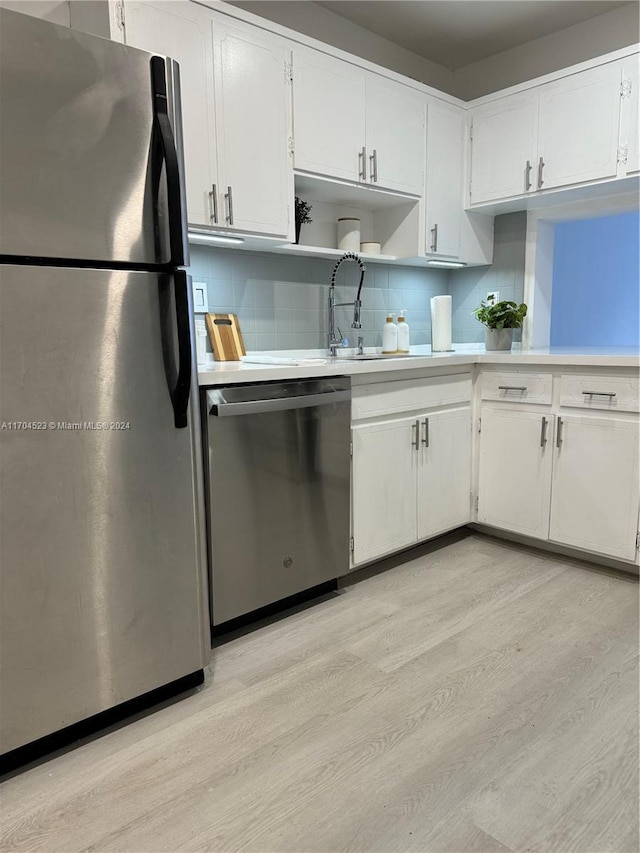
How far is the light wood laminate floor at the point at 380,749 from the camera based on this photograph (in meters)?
1.26

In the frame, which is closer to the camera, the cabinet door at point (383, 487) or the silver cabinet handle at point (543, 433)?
the cabinet door at point (383, 487)

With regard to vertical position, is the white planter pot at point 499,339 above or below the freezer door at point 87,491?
above

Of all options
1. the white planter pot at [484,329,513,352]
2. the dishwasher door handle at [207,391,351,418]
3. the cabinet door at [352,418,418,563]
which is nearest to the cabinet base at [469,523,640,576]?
the cabinet door at [352,418,418,563]

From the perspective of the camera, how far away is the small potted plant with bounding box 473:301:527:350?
304cm

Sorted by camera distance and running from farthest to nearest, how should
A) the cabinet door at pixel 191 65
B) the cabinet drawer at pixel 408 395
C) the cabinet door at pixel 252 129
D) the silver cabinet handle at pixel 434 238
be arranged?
the silver cabinet handle at pixel 434 238 < the cabinet drawer at pixel 408 395 < the cabinet door at pixel 252 129 < the cabinet door at pixel 191 65

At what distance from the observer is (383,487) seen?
243cm

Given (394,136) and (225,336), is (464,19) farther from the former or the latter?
(225,336)

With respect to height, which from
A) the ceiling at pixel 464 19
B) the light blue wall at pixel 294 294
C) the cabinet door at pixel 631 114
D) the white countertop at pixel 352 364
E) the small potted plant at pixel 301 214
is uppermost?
the ceiling at pixel 464 19

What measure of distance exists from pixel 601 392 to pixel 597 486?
40cm

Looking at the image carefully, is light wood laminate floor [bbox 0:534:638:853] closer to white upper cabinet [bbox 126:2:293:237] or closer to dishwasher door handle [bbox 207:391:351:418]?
dishwasher door handle [bbox 207:391:351:418]

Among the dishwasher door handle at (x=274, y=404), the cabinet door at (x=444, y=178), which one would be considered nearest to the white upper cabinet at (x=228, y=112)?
the dishwasher door handle at (x=274, y=404)

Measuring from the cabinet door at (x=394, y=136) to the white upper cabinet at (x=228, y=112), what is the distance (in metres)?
0.52

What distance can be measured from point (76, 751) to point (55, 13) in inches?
95.8

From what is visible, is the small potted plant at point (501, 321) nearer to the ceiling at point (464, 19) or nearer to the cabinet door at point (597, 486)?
the cabinet door at point (597, 486)
